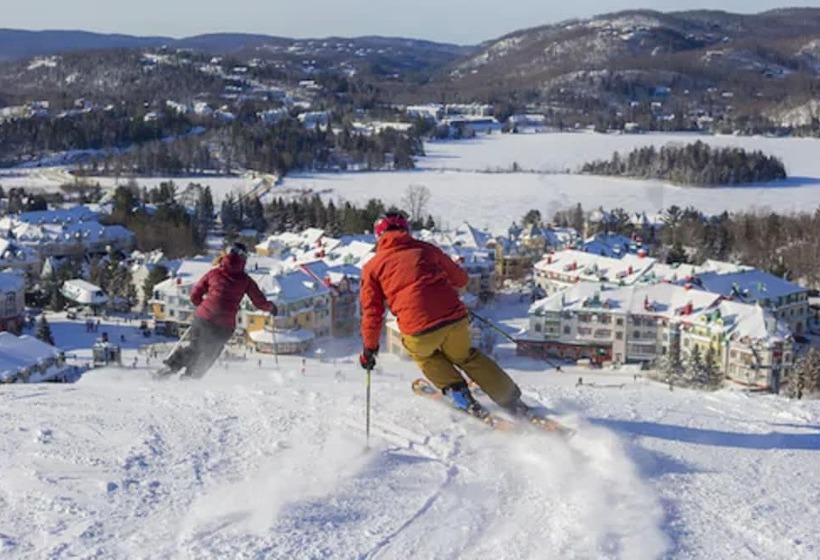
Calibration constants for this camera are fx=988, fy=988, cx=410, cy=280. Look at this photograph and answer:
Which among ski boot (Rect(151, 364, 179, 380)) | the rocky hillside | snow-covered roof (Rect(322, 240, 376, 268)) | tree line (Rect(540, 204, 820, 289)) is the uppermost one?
the rocky hillside

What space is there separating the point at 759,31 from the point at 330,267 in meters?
140

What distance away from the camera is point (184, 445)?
3.71 metres

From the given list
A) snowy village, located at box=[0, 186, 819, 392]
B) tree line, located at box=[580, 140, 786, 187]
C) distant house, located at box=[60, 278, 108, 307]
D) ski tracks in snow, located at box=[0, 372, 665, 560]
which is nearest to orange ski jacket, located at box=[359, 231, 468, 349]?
ski tracks in snow, located at box=[0, 372, 665, 560]

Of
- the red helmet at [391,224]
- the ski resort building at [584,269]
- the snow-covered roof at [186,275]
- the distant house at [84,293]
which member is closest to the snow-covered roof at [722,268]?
the ski resort building at [584,269]

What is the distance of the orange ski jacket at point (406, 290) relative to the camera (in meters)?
3.91

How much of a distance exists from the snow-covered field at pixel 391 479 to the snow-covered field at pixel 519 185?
87.3ft

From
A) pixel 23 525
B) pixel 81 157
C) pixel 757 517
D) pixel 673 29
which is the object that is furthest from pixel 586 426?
pixel 673 29

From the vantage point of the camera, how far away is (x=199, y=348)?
548 centimetres

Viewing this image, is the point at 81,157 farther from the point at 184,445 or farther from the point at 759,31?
the point at 759,31

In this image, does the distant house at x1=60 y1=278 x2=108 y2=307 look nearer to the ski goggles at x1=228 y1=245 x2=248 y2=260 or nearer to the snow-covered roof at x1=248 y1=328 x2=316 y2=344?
the snow-covered roof at x1=248 y1=328 x2=316 y2=344

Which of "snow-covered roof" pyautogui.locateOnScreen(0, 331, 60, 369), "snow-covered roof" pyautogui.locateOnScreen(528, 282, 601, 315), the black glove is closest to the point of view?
the black glove

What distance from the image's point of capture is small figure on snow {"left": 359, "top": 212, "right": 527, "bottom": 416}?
392 centimetres

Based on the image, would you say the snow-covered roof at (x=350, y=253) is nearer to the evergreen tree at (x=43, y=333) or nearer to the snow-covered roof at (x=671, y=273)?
the snow-covered roof at (x=671, y=273)

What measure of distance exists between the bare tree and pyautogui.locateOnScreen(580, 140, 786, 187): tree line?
13518 mm
